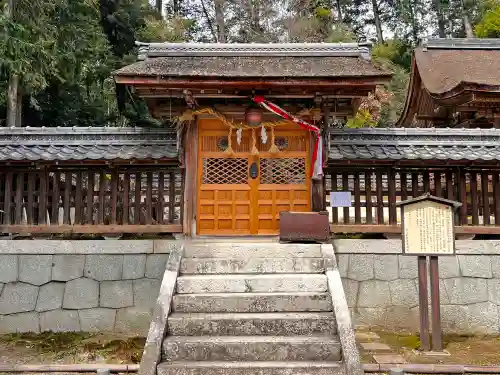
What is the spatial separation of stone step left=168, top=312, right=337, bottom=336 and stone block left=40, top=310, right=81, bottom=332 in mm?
3030

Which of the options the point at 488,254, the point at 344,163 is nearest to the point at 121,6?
the point at 344,163

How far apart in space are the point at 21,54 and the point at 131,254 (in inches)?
355

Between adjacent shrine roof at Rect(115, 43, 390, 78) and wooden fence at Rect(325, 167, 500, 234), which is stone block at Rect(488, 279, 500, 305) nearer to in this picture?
wooden fence at Rect(325, 167, 500, 234)

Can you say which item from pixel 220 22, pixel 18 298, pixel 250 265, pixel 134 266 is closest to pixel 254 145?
pixel 250 265

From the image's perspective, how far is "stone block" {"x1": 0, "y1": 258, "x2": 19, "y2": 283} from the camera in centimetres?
786

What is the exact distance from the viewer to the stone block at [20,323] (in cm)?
777

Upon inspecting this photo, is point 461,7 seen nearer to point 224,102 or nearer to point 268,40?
point 268,40

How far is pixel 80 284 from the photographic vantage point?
→ 788cm

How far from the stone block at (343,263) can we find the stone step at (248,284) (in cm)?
160

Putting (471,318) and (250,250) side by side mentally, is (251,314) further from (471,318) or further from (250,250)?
(471,318)

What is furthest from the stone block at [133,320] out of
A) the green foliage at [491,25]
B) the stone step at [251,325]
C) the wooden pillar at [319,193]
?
the green foliage at [491,25]

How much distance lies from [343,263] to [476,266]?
244cm

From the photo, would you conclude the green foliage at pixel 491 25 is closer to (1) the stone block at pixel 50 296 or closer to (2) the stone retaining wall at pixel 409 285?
(2) the stone retaining wall at pixel 409 285

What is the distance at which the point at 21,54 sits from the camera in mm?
13359
